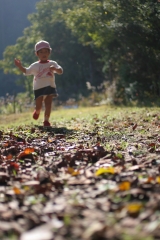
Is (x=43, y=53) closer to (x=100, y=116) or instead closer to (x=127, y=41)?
(x=100, y=116)

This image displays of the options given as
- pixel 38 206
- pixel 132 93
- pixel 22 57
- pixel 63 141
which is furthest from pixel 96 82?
pixel 38 206

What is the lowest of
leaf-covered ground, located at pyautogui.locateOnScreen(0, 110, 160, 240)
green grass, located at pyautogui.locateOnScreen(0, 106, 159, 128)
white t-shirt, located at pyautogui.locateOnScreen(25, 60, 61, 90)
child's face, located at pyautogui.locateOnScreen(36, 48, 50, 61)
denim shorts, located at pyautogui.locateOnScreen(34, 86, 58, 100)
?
leaf-covered ground, located at pyautogui.locateOnScreen(0, 110, 160, 240)

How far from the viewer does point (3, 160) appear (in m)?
3.51

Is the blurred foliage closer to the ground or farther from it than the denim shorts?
farther from it

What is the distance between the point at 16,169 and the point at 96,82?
128 ft

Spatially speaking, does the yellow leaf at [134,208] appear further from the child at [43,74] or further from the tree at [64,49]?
the tree at [64,49]

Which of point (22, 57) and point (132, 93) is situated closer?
point (132, 93)

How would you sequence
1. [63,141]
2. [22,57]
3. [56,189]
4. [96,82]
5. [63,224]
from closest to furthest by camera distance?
[63,224] → [56,189] → [63,141] → [96,82] → [22,57]

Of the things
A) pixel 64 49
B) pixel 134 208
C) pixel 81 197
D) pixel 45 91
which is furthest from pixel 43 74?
pixel 64 49

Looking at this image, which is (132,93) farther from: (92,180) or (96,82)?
(96,82)

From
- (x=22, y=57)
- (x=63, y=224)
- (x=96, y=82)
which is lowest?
(x=63, y=224)

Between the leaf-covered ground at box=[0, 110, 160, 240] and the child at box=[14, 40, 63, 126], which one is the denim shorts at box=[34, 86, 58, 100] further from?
the leaf-covered ground at box=[0, 110, 160, 240]

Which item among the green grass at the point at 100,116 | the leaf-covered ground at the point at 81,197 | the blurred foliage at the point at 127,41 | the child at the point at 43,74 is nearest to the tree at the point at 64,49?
the blurred foliage at the point at 127,41

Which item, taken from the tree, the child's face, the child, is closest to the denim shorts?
the child
